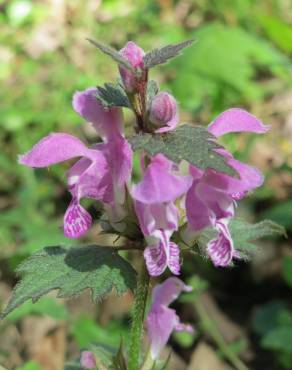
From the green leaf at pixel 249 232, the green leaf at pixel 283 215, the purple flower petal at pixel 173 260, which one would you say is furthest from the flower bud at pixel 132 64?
the green leaf at pixel 283 215

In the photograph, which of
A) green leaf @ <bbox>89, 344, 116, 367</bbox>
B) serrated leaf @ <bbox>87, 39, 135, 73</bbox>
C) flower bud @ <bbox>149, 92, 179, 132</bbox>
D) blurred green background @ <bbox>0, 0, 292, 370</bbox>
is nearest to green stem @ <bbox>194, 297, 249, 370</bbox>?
blurred green background @ <bbox>0, 0, 292, 370</bbox>

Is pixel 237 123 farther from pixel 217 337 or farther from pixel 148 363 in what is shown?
pixel 217 337

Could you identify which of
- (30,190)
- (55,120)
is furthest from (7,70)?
(30,190)

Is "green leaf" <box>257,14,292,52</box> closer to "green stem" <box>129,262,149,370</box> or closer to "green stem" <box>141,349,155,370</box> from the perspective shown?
"green stem" <box>141,349,155,370</box>

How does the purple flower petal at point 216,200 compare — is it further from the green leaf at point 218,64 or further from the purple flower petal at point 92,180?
the green leaf at point 218,64

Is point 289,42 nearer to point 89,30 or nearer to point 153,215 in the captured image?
point 89,30

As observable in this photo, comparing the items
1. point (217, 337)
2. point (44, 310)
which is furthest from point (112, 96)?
point (217, 337)
